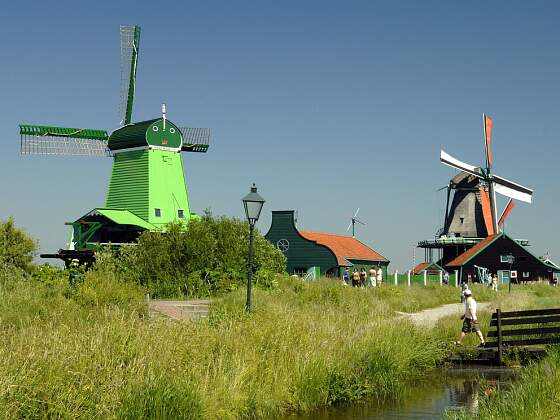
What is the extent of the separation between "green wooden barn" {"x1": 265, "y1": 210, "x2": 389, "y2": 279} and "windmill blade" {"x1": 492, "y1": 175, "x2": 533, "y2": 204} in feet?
60.3

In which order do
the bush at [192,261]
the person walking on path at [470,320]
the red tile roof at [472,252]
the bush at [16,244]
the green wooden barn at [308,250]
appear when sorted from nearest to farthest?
the person walking on path at [470,320], the bush at [192,261], the bush at [16,244], the green wooden barn at [308,250], the red tile roof at [472,252]

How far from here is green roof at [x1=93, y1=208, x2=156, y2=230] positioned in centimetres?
3897

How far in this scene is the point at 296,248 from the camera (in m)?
47.4

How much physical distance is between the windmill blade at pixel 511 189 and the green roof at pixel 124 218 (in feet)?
114

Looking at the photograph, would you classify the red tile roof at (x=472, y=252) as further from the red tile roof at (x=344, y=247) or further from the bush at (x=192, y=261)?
the bush at (x=192, y=261)

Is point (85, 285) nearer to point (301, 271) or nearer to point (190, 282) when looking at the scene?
point (190, 282)

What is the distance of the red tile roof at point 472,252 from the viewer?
5356 centimetres

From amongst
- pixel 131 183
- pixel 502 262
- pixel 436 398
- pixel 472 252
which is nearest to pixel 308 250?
pixel 131 183

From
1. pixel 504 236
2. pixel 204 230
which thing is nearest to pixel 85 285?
pixel 204 230

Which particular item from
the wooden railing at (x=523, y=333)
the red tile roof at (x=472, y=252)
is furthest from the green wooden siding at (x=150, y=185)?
the wooden railing at (x=523, y=333)

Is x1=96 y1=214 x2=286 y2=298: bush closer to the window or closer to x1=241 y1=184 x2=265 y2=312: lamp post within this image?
x1=241 y1=184 x2=265 y2=312: lamp post

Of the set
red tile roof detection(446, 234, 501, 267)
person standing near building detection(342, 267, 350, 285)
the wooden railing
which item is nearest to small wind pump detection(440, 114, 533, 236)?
red tile roof detection(446, 234, 501, 267)

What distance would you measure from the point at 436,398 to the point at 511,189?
5253 centimetres

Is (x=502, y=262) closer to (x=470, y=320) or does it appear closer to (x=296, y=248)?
(x=296, y=248)
